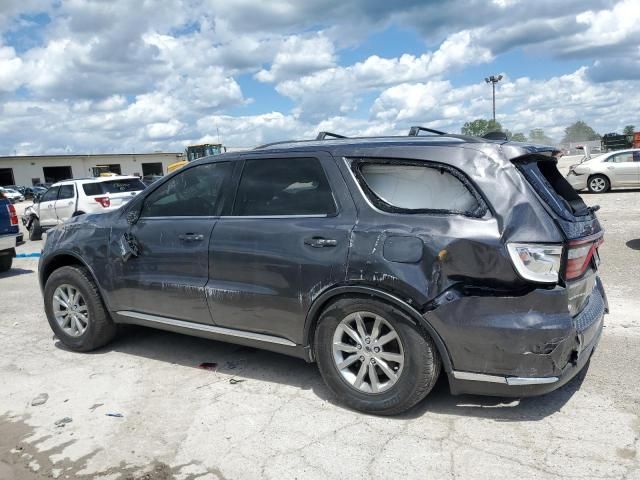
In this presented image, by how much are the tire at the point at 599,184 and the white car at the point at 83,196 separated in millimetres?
13892

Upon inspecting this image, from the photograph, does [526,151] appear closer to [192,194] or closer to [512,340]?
[512,340]

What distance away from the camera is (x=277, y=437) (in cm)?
336

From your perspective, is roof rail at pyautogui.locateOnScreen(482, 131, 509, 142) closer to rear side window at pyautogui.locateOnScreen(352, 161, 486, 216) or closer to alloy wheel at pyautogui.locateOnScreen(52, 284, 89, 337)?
rear side window at pyautogui.locateOnScreen(352, 161, 486, 216)

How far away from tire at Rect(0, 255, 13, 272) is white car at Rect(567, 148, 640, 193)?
15.4 metres

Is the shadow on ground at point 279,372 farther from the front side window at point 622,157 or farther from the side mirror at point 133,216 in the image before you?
the front side window at point 622,157

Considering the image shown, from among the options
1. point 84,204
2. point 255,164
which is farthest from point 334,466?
point 84,204

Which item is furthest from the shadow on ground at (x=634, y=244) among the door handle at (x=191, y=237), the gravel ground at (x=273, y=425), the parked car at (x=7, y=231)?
the parked car at (x=7, y=231)

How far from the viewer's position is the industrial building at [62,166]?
6216 cm

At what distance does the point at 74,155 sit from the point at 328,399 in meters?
67.7

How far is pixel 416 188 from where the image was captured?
3479 millimetres

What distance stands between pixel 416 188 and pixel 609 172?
16.2 m

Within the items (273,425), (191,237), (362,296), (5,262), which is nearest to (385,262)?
(362,296)

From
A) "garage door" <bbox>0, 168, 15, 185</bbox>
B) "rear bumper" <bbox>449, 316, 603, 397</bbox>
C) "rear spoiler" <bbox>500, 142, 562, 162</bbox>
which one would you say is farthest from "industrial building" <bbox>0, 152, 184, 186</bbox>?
"rear bumper" <bbox>449, 316, 603, 397</bbox>

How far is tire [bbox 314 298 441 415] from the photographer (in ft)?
10.8
